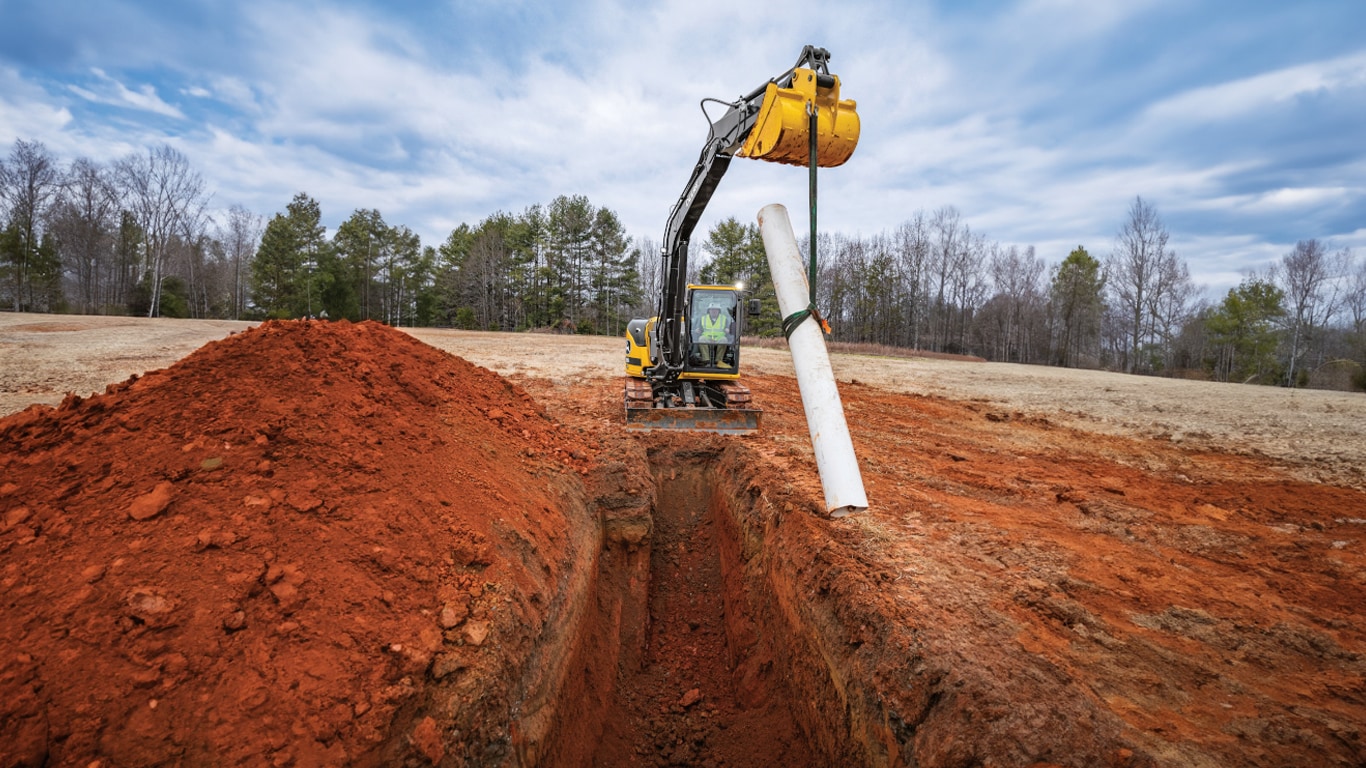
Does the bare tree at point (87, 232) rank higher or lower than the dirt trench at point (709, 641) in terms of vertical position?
higher

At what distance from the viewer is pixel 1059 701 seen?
281 cm

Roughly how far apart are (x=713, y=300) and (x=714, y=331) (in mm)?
572

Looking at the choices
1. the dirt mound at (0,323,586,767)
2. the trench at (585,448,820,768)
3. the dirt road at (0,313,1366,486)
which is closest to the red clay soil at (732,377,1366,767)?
the trench at (585,448,820,768)

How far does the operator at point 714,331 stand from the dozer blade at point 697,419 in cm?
134

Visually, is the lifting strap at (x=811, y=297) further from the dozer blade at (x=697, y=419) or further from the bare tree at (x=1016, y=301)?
the bare tree at (x=1016, y=301)

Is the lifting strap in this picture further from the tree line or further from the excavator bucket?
the tree line

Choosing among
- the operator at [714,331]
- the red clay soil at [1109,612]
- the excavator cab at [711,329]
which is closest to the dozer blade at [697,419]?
the excavator cab at [711,329]

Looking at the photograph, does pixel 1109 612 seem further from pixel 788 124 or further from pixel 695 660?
pixel 788 124

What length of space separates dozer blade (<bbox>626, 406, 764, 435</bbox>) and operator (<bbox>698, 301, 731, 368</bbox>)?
1.34 meters

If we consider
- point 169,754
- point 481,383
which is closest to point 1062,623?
point 169,754

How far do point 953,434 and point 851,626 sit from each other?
8081 millimetres

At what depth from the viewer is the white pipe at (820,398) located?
179 inches

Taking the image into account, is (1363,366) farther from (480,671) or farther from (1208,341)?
(480,671)

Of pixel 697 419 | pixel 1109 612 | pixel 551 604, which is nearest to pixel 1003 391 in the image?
pixel 697 419
